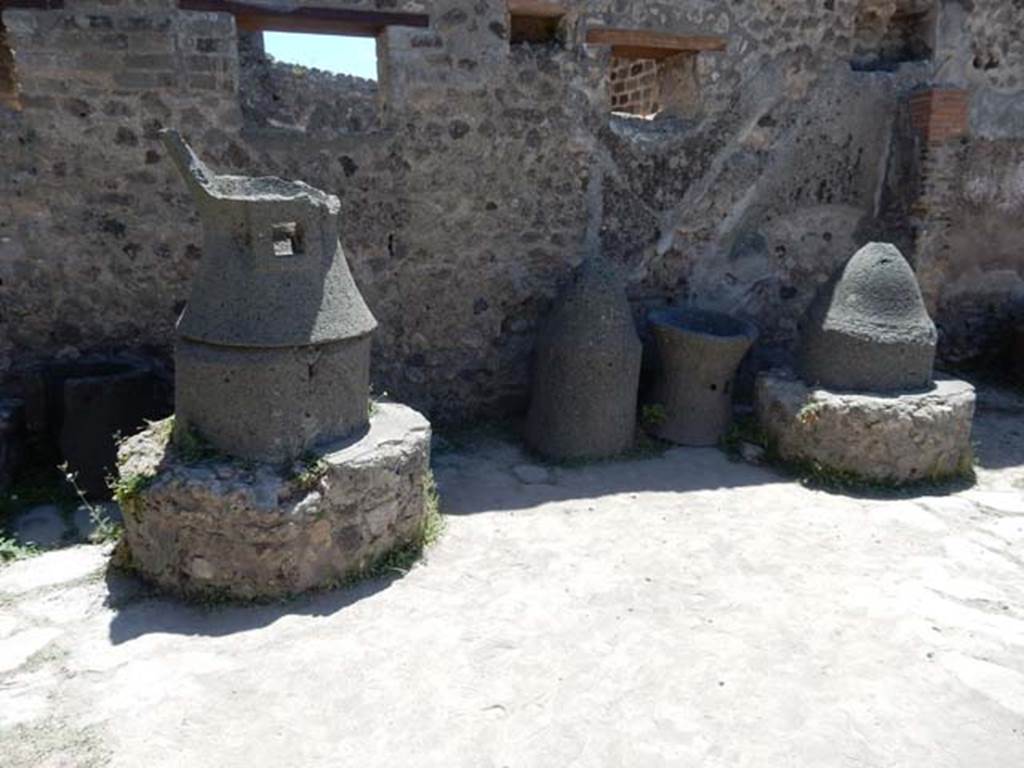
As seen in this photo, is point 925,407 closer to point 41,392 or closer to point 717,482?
point 717,482

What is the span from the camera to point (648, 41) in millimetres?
6043

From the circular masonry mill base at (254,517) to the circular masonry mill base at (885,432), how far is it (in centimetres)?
295

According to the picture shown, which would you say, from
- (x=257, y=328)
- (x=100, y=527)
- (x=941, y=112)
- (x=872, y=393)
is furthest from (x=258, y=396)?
(x=941, y=112)

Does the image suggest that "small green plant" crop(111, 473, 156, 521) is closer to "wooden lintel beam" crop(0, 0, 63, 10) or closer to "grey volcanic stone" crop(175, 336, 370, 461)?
"grey volcanic stone" crop(175, 336, 370, 461)

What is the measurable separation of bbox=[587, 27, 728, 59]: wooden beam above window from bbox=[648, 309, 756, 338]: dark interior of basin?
2022mm

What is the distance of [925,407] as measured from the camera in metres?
5.31

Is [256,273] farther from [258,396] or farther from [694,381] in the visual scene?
[694,381]

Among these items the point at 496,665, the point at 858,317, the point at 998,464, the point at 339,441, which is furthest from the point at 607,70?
the point at 496,665

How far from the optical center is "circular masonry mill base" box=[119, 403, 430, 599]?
367 centimetres

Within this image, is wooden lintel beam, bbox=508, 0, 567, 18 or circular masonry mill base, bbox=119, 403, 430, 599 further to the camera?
wooden lintel beam, bbox=508, 0, 567, 18

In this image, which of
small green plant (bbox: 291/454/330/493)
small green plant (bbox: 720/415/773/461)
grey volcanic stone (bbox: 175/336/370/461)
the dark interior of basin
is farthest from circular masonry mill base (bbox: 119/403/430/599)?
the dark interior of basin

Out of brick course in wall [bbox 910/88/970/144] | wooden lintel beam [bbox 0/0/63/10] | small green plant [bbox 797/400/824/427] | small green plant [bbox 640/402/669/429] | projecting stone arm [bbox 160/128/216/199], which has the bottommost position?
small green plant [bbox 640/402/669/429]

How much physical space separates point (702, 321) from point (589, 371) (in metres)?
1.45

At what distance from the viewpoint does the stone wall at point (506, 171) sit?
5.02 meters
